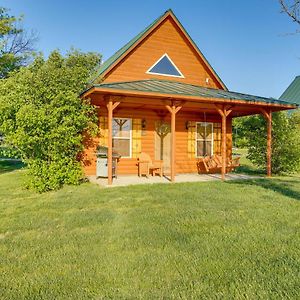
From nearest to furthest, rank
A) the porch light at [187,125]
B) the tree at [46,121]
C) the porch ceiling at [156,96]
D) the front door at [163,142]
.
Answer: the tree at [46,121] → the porch ceiling at [156,96] → the front door at [163,142] → the porch light at [187,125]

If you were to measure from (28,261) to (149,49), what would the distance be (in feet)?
35.2

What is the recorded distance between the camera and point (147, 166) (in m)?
11.7

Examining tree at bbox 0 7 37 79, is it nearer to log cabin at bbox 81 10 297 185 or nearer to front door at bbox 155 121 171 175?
log cabin at bbox 81 10 297 185

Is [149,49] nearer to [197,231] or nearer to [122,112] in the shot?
[122,112]

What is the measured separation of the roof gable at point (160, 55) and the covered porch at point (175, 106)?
117 cm

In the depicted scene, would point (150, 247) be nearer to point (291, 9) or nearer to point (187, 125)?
point (291, 9)

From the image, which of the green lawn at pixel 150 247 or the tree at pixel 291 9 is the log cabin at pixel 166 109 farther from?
the green lawn at pixel 150 247

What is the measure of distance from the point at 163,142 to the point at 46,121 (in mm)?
5810

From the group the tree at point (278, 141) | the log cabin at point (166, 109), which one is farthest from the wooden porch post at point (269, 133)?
the tree at point (278, 141)

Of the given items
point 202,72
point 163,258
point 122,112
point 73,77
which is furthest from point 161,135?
point 163,258

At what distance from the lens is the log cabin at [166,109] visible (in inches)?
470

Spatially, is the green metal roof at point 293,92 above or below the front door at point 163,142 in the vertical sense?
above

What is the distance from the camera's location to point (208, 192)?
816 cm

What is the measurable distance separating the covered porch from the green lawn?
3.08 m
